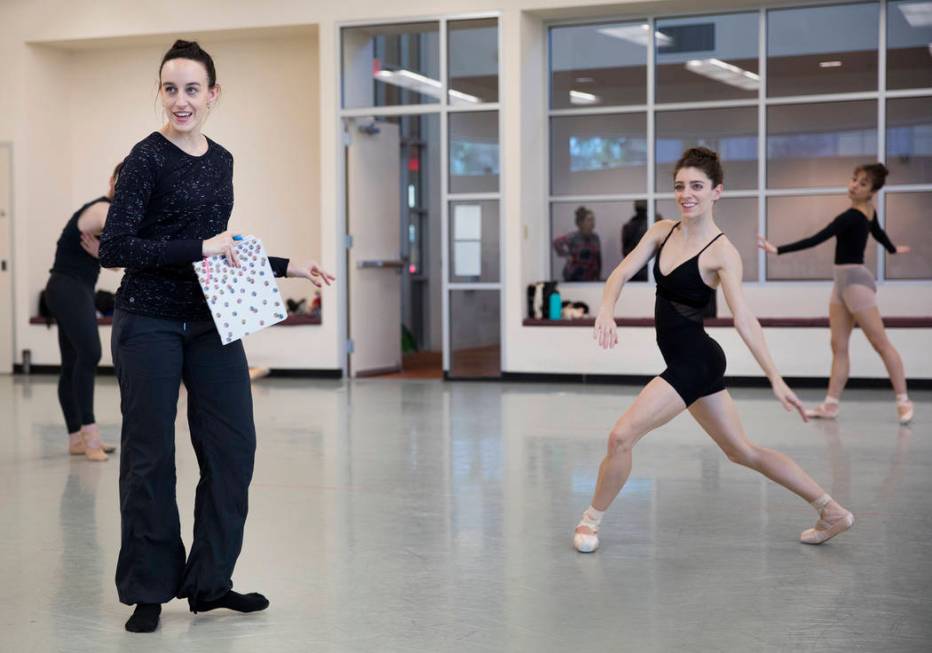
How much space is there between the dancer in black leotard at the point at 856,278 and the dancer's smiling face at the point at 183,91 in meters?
5.00

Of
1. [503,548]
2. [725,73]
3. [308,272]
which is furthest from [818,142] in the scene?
[308,272]

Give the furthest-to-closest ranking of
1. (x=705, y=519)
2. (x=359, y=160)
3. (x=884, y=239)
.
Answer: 1. (x=359, y=160)
2. (x=884, y=239)
3. (x=705, y=519)

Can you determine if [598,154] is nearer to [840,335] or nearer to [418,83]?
[418,83]

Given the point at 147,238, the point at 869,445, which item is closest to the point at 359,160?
the point at 869,445

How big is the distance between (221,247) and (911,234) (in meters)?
8.98

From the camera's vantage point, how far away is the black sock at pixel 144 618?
3.33 meters

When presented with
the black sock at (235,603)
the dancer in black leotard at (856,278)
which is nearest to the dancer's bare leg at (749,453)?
the black sock at (235,603)

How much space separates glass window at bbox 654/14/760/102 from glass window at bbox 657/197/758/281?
1030mm

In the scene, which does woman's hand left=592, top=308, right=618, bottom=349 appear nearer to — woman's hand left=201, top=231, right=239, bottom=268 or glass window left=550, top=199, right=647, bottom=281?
woman's hand left=201, top=231, right=239, bottom=268

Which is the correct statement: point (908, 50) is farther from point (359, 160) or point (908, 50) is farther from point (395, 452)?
point (395, 452)

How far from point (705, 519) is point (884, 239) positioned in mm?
3958

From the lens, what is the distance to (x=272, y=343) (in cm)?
1181

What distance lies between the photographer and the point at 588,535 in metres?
4.29

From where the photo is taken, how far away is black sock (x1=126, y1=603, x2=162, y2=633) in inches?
131
